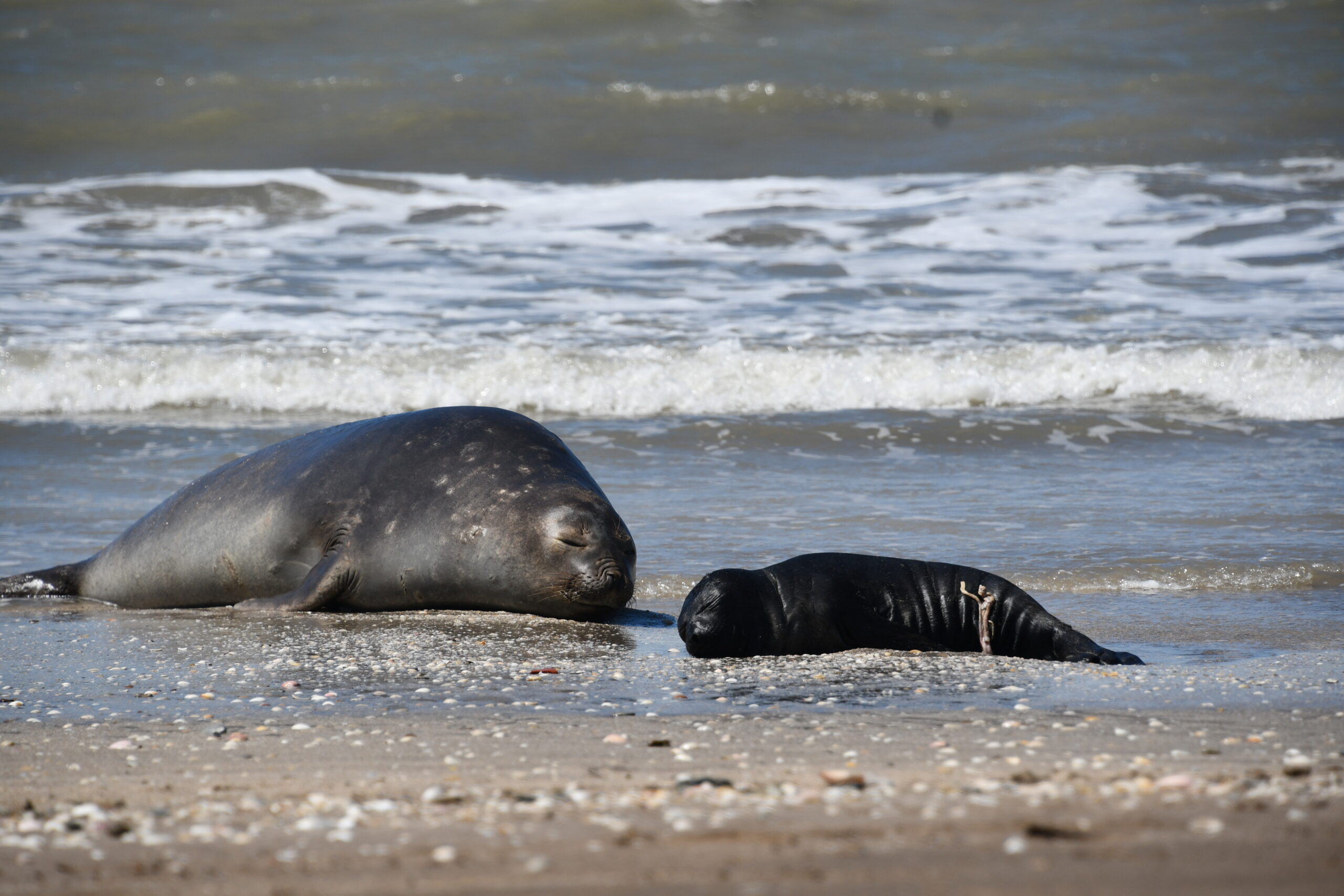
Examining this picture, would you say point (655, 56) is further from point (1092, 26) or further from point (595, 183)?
point (1092, 26)

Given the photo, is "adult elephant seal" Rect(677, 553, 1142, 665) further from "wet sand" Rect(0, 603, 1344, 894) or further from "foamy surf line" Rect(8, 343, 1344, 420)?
"foamy surf line" Rect(8, 343, 1344, 420)

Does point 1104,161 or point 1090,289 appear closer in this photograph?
point 1090,289

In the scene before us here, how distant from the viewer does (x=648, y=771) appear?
257cm

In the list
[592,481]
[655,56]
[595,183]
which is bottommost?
[592,481]

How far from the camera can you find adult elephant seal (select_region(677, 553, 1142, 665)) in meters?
4.09

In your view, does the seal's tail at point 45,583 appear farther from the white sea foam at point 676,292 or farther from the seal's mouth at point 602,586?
the white sea foam at point 676,292

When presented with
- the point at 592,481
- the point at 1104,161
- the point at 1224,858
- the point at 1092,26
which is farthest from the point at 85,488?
the point at 1092,26

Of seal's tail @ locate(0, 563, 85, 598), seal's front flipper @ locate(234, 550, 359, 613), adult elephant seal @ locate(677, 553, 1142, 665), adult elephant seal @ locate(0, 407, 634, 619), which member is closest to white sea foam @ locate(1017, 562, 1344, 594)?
adult elephant seal @ locate(677, 553, 1142, 665)

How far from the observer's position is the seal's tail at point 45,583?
17.6 ft

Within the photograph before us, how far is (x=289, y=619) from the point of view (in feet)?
15.9

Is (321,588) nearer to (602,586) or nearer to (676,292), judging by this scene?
(602,586)

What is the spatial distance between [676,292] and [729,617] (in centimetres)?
794

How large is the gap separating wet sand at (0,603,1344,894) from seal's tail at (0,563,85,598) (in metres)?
1.11

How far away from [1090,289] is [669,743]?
969 centimetres
